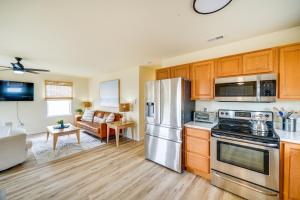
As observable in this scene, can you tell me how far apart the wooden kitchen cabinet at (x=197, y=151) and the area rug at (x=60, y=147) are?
9.38 feet

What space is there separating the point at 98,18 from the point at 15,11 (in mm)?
995

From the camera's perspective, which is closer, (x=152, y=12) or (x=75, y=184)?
(x=152, y=12)

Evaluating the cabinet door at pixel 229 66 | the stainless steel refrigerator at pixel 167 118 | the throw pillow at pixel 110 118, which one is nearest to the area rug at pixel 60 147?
the throw pillow at pixel 110 118

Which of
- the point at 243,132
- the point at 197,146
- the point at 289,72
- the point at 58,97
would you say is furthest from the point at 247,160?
the point at 58,97

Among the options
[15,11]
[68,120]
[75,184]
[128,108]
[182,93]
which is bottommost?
[75,184]

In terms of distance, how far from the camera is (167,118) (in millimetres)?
2773

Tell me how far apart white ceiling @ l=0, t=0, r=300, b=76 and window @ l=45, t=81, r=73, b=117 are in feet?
9.87

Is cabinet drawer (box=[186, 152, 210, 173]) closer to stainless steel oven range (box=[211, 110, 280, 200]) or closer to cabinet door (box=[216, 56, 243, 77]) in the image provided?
stainless steel oven range (box=[211, 110, 280, 200])

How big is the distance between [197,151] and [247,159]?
771 mm

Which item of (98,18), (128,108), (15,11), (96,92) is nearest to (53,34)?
(15,11)

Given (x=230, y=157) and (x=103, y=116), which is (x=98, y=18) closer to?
(x=230, y=157)

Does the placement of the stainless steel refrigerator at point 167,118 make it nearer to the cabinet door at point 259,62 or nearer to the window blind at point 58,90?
the cabinet door at point 259,62

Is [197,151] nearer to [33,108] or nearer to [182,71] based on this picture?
[182,71]

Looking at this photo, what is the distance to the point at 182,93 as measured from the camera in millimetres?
2592
